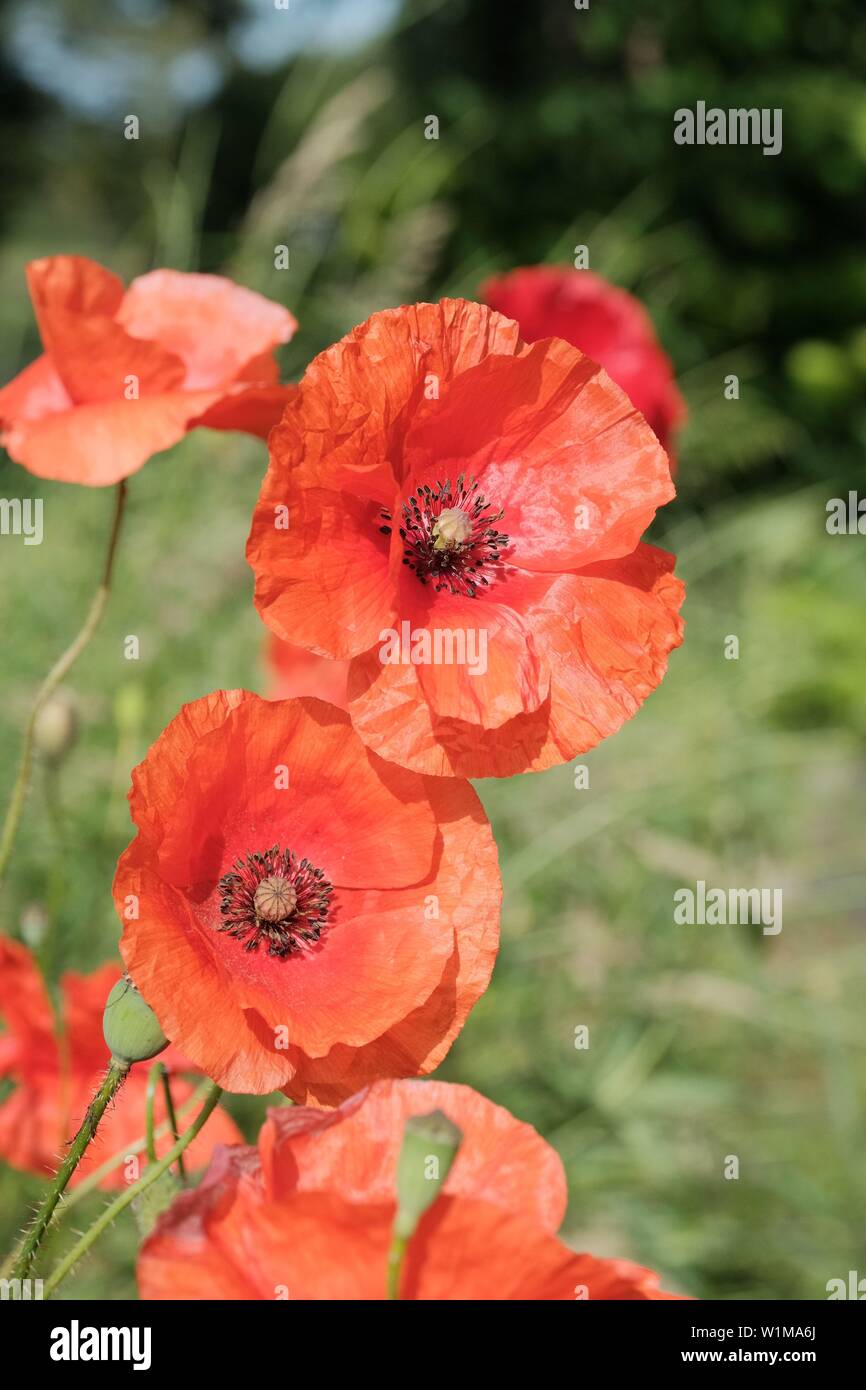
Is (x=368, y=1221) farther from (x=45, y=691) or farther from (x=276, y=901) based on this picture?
(x=45, y=691)

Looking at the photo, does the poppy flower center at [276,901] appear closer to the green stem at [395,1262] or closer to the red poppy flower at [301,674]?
the green stem at [395,1262]

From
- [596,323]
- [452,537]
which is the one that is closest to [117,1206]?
[452,537]

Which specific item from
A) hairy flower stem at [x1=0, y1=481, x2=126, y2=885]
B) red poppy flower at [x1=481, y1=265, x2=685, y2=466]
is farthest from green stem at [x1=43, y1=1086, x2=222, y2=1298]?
red poppy flower at [x1=481, y1=265, x2=685, y2=466]

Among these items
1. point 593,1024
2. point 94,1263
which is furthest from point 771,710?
point 94,1263

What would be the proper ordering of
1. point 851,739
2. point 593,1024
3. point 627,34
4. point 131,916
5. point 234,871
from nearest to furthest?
point 131,916, point 234,871, point 593,1024, point 851,739, point 627,34

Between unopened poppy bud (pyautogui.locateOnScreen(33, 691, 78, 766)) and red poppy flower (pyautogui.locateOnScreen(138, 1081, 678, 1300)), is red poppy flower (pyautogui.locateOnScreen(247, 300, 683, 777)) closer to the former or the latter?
red poppy flower (pyautogui.locateOnScreen(138, 1081, 678, 1300))

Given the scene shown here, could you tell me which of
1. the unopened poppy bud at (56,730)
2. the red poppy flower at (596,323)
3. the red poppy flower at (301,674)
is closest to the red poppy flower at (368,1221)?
the unopened poppy bud at (56,730)

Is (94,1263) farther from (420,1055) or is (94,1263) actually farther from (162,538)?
(162,538)
